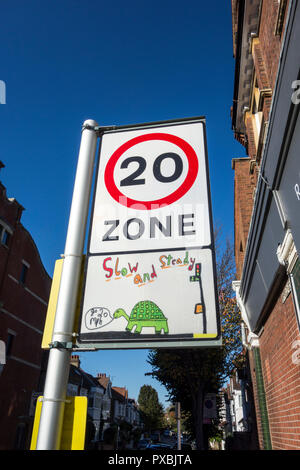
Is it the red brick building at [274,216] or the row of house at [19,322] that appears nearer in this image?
the red brick building at [274,216]

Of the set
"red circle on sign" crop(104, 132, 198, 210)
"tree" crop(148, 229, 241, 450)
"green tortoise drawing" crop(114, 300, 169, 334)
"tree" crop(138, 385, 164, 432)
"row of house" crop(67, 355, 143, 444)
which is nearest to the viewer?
"green tortoise drawing" crop(114, 300, 169, 334)

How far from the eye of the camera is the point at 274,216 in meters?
3.99

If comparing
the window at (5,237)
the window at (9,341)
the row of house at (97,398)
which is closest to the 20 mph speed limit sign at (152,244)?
the window at (5,237)

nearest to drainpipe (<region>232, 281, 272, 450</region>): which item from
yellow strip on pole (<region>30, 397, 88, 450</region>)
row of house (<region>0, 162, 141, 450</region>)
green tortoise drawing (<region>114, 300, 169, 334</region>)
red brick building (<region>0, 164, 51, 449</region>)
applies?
green tortoise drawing (<region>114, 300, 169, 334</region>)

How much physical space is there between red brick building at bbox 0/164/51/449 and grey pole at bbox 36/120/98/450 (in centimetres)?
1754

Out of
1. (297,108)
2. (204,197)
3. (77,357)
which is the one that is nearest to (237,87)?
(297,108)

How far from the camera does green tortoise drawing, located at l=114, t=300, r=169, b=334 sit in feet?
5.19

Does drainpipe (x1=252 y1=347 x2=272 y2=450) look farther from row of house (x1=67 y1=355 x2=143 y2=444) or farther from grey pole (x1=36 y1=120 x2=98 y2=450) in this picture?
row of house (x1=67 y1=355 x2=143 y2=444)

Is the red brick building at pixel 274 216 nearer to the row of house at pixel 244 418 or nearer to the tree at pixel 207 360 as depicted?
the row of house at pixel 244 418

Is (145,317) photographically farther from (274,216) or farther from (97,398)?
(97,398)

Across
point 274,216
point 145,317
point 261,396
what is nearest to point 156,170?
point 145,317

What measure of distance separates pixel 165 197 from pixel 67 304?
860 millimetres

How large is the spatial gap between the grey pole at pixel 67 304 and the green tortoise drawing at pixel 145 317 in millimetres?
279

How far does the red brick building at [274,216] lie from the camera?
2959mm
